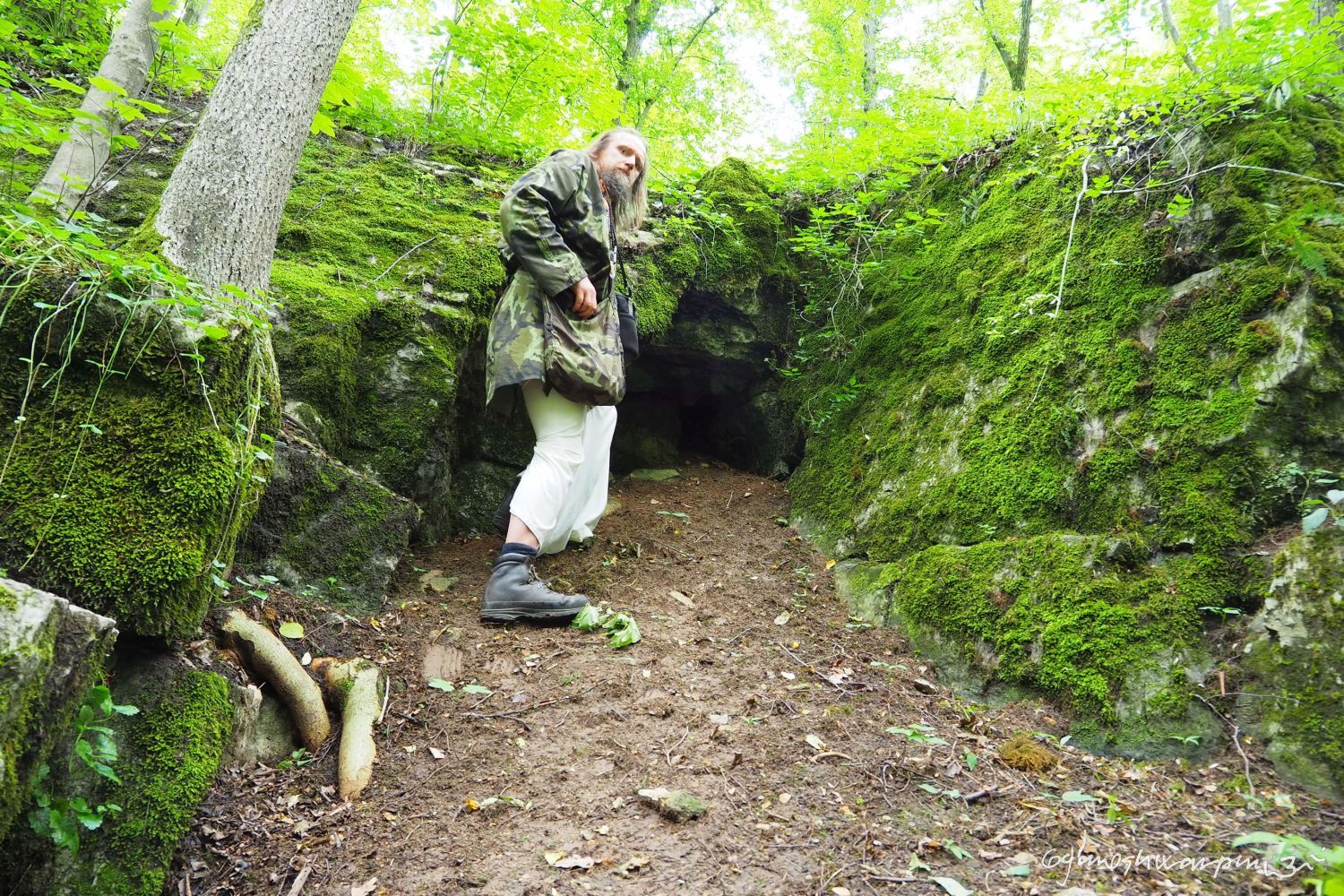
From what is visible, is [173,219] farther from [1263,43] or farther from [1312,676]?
[1263,43]

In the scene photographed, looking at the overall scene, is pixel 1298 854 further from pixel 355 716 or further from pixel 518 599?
pixel 518 599

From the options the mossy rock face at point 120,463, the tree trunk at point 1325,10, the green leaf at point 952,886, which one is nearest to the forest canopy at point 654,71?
the tree trunk at point 1325,10

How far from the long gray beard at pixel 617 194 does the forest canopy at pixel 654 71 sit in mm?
1789

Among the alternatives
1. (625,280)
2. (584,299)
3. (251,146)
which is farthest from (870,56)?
(251,146)

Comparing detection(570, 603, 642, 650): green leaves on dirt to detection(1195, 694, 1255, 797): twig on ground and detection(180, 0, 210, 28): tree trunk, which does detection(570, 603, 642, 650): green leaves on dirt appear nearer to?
detection(1195, 694, 1255, 797): twig on ground

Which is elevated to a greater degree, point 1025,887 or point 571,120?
point 571,120

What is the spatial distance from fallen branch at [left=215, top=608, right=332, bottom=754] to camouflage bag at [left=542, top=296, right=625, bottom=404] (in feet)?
6.25

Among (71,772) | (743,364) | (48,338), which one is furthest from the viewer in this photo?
(743,364)

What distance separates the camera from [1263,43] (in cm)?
373

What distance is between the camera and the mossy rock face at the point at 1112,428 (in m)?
2.97

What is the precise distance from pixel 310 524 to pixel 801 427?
419 centimetres

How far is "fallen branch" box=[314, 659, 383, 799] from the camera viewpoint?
252 centimetres

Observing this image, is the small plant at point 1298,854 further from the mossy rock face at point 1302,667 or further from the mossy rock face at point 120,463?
the mossy rock face at point 120,463

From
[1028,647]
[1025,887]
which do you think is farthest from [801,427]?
[1025,887]
